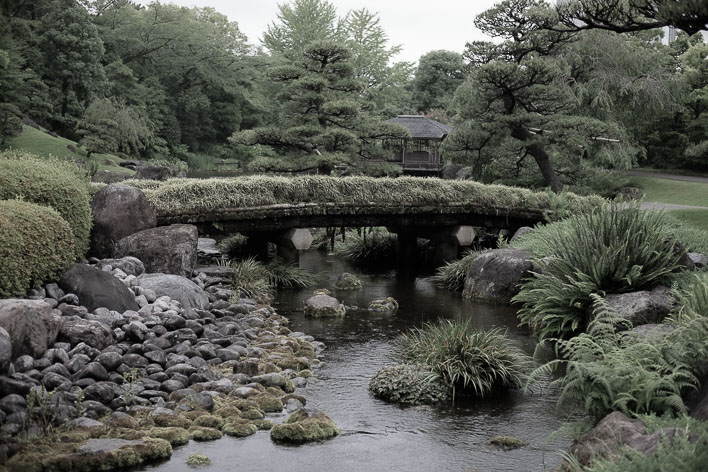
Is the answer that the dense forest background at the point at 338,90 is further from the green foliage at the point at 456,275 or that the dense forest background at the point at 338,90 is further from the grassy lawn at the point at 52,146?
the green foliage at the point at 456,275

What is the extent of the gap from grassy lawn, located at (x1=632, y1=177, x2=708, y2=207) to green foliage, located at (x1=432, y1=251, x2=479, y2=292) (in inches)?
540

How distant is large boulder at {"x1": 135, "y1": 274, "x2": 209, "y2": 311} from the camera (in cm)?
1107

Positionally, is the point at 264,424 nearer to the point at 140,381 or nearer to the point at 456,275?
the point at 140,381

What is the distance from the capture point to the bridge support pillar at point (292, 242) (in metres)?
16.5

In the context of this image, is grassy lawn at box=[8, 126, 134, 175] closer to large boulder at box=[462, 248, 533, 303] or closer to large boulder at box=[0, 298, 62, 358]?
large boulder at box=[462, 248, 533, 303]

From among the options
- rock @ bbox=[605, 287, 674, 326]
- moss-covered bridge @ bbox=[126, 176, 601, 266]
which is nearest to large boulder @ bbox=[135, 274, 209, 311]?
moss-covered bridge @ bbox=[126, 176, 601, 266]

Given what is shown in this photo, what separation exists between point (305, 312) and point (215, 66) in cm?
4496

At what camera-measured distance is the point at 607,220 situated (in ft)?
35.4

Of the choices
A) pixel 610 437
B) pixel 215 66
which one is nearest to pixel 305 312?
pixel 610 437

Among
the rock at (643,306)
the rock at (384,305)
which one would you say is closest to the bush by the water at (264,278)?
the rock at (384,305)

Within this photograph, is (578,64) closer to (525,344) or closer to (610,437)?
(525,344)

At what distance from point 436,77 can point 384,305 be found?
43006 mm

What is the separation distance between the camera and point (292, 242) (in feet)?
54.0

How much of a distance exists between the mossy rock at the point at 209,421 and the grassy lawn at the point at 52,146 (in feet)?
98.2
